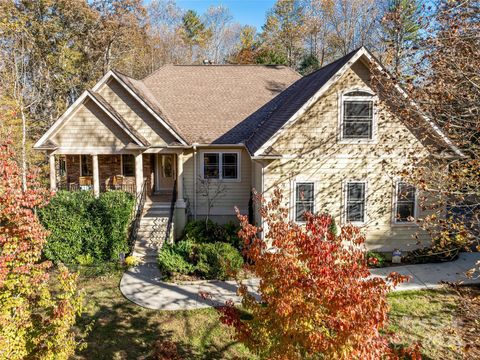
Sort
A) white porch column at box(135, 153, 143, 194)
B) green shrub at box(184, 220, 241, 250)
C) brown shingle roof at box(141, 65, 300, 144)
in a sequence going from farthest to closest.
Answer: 1. brown shingle roof at box(141, 65, 300, 144)
2. white porch column at box(135, 153, 143, 194)
3. green shrub at box(184, 220, 241, 250)

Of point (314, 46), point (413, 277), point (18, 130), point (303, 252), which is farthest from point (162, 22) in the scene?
point (303, 252)

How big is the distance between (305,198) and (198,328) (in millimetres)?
6631

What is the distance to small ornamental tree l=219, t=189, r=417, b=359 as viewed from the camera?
190 inches

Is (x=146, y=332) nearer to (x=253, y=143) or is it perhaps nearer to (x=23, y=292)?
(x=23, y=292)

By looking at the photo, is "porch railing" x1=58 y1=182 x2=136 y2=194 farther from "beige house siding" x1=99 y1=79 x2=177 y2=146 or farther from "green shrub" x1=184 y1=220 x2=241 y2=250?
"green shrub" x1=184 y1=220 x2=241 y2=250

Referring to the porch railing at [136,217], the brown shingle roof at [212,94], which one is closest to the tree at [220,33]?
the brown shingle roof at [212,94]

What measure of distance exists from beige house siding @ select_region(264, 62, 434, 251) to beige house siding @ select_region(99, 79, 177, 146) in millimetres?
5853

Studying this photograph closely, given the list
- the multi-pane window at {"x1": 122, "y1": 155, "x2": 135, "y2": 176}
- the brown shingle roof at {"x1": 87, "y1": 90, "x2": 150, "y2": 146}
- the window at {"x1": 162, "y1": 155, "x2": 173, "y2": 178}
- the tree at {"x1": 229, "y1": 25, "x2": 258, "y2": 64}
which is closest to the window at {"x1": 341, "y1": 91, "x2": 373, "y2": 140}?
the brown shingle roof at {"x1": 87, "y1": 90, "x2": 150, "y2": 146}

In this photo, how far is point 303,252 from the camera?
5.50 metres

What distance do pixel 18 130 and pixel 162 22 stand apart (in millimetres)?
29976

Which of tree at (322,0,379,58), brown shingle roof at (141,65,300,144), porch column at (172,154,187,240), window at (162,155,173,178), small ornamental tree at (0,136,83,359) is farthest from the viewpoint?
tree at (322,0,379,58)

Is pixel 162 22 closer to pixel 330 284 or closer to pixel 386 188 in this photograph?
pixel 386 188

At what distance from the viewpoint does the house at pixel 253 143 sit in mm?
13477

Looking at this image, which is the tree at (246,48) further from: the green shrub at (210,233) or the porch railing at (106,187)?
the green shrub at (210,233)
